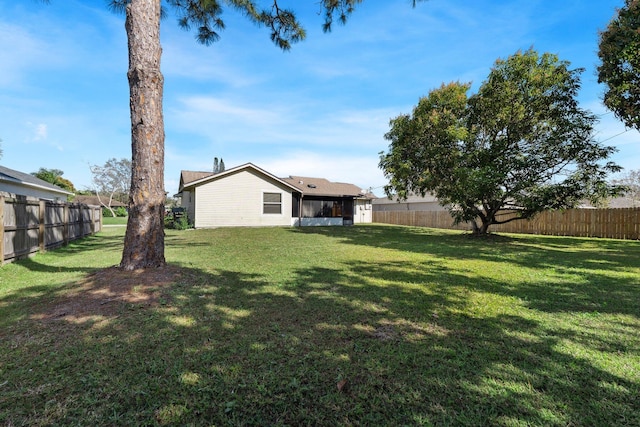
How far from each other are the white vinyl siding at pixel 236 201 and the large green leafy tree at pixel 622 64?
16636 millimetres

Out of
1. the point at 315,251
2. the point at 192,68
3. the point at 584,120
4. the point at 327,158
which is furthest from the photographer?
the point at 327,158

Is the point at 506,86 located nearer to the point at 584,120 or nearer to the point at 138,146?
the point at 584,120

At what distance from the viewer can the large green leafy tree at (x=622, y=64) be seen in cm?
890

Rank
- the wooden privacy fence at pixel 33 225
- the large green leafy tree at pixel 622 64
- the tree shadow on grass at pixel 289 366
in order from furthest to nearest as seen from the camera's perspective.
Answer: the large green leafy tree at pixel 622 64 < the wooden privacy fence at pixel 33 225 < the tree shadow on grass at pixel 289 366

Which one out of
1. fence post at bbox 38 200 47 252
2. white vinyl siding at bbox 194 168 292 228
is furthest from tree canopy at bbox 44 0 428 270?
white vinyl siding at bbox 194 168 292 228

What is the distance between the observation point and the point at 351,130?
19.3 m

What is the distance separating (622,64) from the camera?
1002 cm

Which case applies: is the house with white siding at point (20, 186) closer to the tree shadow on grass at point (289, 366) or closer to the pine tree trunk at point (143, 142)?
the pine tree trunk at point (143, 142)

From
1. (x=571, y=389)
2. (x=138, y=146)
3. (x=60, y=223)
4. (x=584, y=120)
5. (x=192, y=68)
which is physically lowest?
(x=571, y=389)

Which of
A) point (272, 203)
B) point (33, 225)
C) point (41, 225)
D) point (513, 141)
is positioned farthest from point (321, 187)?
point (33, 225)

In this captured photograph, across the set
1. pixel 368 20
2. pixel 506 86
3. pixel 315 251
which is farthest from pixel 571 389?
pixel 506 86

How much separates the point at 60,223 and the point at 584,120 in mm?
19728

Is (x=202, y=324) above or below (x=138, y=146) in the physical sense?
below

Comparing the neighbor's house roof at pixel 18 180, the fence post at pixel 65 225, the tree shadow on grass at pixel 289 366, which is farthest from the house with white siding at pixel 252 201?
the tree shadow on grass at pixel 289 366
